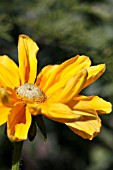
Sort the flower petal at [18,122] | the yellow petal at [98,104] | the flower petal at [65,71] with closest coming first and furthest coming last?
the flower petal at [18,122] → the yellow petal at [98,104] → the flower petal at [65,71]

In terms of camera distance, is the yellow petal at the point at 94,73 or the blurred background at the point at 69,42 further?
the blurred background at the point at 69,42

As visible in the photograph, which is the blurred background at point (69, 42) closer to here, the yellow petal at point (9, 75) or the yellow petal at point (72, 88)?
the yellow petal at point (9, 75)

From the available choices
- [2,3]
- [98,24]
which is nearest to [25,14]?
[2,3]

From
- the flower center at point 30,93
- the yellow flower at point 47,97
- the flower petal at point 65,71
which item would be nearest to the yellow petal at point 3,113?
the yellow flower at point 47,97

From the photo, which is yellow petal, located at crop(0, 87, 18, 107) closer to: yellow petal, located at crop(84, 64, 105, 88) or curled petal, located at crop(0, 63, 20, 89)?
curled petal, located at crop(0, 63, 20, 89)

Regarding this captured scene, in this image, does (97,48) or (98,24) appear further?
(98,24)

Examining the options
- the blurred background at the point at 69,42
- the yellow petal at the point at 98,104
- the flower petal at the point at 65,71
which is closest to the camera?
the yellow petal at the point at 98,104

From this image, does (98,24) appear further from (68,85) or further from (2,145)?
(68,85)
